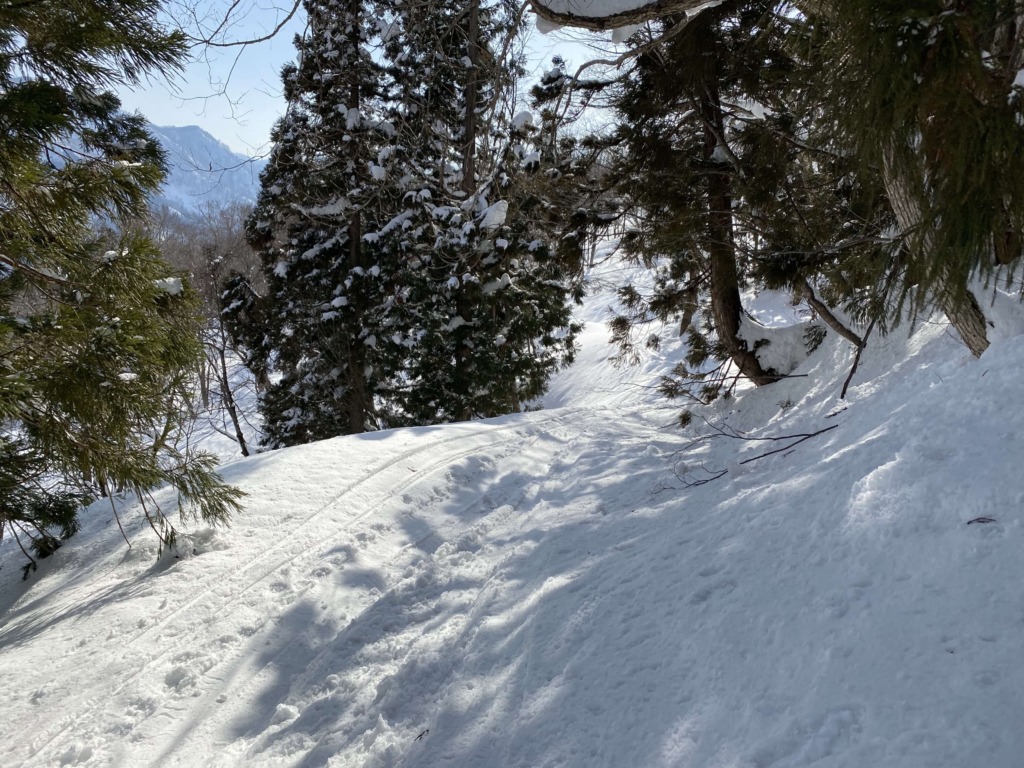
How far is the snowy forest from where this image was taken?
73.2 inches

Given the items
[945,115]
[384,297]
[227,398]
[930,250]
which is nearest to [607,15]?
[945,115]

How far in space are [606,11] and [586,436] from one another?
5799 millimetres

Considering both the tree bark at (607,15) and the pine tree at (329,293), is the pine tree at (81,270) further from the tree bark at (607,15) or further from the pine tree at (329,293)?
the pine tree at (329,293)

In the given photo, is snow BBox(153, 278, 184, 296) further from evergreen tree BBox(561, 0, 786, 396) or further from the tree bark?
evergreen tree BBox(561, 0, 786, 396)

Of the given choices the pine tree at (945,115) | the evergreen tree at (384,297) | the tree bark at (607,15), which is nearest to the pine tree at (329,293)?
the evergreen tree at (384,297)

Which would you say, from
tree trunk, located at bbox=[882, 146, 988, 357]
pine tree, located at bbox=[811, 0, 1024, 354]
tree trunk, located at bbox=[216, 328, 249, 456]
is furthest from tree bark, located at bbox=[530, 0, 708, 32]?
tree trunk, located at bbox=[216, 328, 249, 456]

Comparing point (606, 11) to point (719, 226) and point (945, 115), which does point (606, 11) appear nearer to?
point (945, 115)

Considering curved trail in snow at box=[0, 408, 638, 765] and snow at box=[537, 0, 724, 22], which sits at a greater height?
snow at box=[537, 0, 724, 22]

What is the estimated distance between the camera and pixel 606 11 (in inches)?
116

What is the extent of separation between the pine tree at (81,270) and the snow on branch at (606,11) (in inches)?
101

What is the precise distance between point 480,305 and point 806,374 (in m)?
7.86

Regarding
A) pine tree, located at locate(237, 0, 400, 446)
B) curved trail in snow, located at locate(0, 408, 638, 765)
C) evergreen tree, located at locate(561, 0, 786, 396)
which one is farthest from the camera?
pine tree, located at locate(237, 0, 400, 446)

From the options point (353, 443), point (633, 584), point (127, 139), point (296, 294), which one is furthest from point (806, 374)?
point (296, 294)

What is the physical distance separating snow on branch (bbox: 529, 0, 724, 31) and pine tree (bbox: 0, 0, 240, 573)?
2.56 meters
